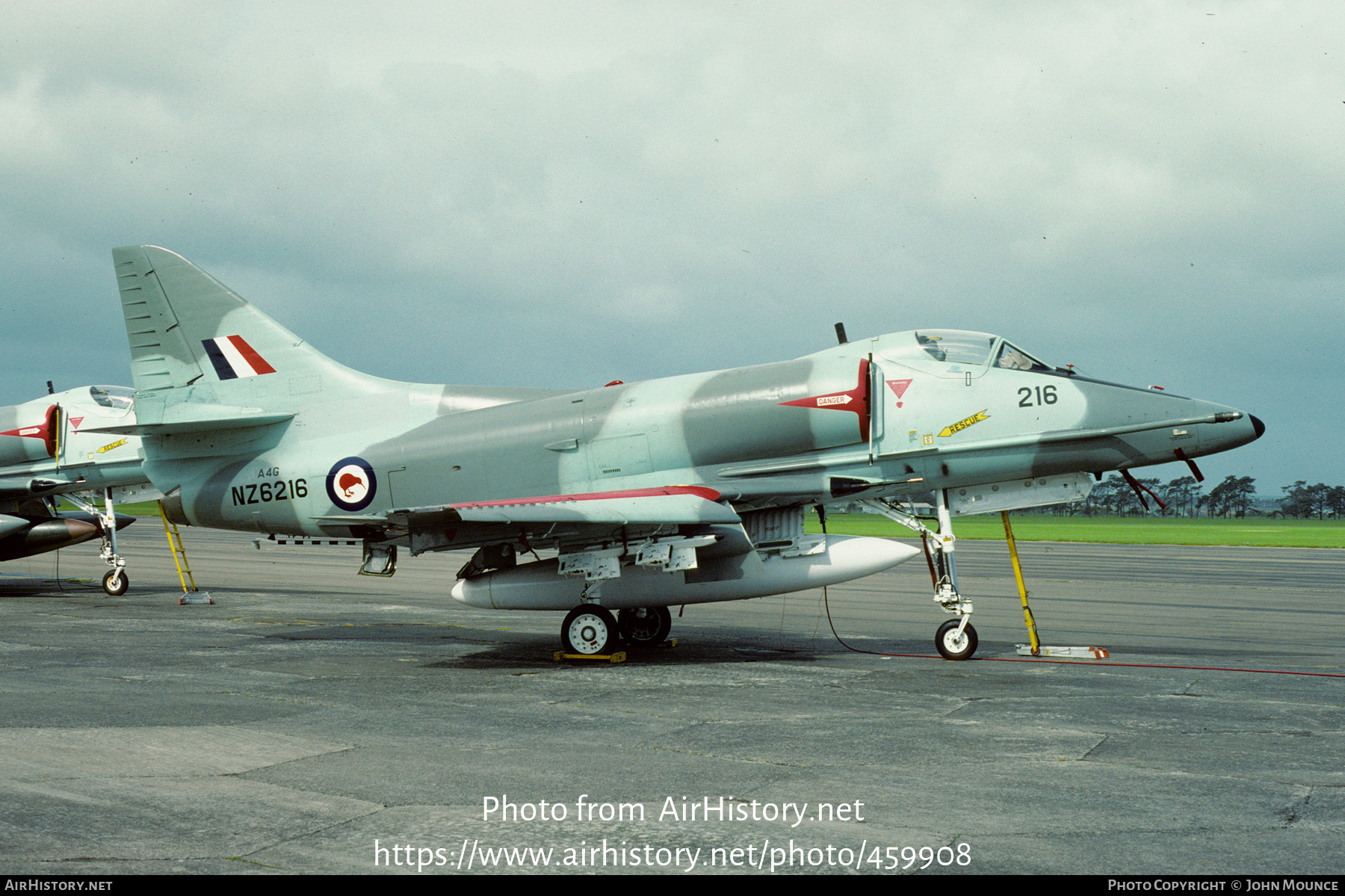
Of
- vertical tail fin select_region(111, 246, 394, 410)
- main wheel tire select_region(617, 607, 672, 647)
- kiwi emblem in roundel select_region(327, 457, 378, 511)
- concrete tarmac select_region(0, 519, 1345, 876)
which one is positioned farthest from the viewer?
vertical tail fin select_region(111, 246, 394, 410)

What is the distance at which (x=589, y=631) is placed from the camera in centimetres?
1330

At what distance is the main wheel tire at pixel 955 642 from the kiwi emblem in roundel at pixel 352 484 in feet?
24.3

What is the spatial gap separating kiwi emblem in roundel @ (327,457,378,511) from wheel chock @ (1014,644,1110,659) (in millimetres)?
8560

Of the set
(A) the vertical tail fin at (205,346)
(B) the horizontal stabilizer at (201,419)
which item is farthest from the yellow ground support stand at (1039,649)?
(B) the horizontal stabilizer at (201,419)

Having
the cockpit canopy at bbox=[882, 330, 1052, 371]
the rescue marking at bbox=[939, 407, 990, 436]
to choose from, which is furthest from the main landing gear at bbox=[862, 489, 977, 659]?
the cockpit canopy at bbox=[882, 330, 1052, 371]

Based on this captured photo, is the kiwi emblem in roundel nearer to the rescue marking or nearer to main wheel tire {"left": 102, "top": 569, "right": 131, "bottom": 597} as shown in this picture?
the rescue marking

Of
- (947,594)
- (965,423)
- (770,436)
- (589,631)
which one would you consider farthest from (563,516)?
(965,423)

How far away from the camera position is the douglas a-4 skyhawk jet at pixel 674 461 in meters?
12.7

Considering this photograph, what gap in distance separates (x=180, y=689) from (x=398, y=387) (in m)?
5.62

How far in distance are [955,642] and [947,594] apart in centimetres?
62

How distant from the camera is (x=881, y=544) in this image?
13125 millimetres

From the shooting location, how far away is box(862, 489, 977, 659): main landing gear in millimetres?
12914
